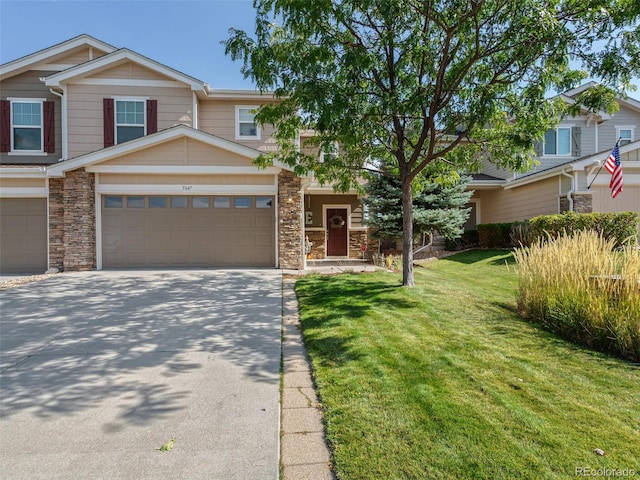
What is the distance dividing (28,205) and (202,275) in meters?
6.05

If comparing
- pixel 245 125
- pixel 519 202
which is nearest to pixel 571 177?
pixel 519 202

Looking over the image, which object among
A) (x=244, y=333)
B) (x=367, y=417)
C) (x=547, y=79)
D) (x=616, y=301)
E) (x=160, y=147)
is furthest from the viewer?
(x=160, y=147)

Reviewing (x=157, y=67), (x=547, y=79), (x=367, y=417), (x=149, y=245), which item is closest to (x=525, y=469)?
(x=367, y=417)

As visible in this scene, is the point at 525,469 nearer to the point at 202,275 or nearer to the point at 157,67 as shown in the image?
the point at 202,275

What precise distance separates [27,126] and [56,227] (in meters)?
4.92

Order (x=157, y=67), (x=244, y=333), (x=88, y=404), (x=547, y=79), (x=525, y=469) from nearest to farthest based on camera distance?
(x=525, y=469), (x=88, y=404), (x=244, y=333), (x=547, y=79), (x=157, y=67)

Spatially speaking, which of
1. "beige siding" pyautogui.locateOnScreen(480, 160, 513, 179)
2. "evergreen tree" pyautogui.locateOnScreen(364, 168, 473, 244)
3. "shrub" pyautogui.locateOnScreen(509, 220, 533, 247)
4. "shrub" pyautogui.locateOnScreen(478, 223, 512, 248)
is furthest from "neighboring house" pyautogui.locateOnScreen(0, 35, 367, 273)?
"beige siding" pyautogui.locateOnScreen(480, 160, 513, 179)

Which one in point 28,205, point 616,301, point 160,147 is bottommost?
point 616,301

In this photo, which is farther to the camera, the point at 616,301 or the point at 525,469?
the point at 616,301

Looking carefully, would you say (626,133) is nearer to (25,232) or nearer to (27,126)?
(25,232)

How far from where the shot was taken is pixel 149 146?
10.5 meters

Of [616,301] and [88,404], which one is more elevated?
[616,301]

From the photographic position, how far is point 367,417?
278cm

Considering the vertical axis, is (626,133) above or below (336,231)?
above
